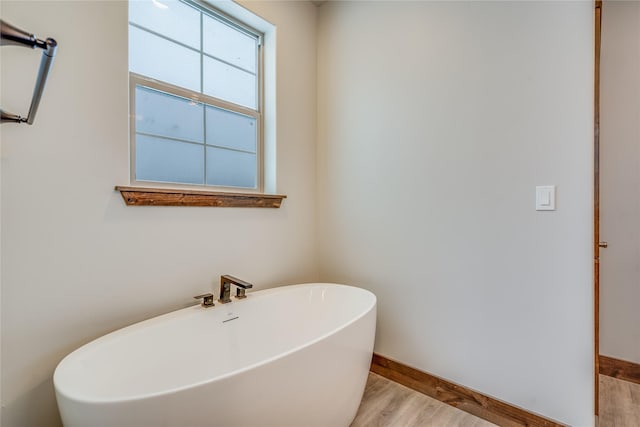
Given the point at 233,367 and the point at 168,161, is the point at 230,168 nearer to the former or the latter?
the point at 168,161

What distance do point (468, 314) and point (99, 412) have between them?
1.61m

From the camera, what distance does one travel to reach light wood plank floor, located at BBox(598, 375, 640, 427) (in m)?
1.32

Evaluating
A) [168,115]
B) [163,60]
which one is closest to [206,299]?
[168,115]

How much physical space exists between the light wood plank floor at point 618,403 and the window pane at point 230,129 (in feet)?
7.33

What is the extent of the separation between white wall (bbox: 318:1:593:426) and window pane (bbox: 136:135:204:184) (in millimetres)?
940

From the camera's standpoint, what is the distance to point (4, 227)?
3.61ft

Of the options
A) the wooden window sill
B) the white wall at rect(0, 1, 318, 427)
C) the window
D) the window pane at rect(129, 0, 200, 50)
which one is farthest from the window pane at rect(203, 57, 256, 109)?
the wooden window sill

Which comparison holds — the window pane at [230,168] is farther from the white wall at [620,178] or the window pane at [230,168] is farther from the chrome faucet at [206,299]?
the white wall at [620,178]

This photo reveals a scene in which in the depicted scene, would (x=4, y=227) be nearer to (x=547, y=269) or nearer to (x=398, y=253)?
(x=398, y=253)

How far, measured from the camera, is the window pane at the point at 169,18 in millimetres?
1571

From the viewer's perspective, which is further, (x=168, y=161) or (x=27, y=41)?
(x=168, y=161)

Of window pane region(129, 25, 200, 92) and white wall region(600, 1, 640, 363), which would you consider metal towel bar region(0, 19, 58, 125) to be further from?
white wall region(600, 1, 640, 363)

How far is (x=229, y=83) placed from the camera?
196 cm

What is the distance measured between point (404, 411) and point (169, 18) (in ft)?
8.23
